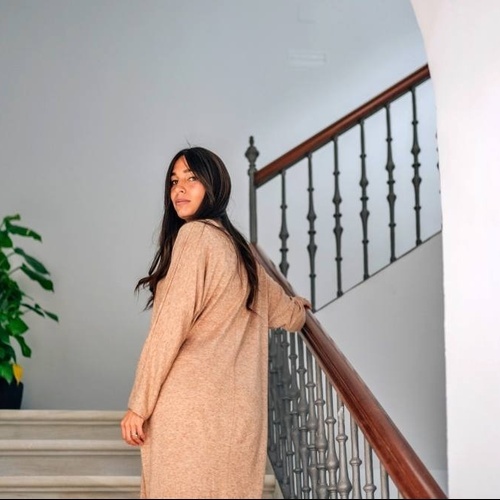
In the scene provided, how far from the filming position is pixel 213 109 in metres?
6.11

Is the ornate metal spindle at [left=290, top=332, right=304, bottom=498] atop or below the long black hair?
below

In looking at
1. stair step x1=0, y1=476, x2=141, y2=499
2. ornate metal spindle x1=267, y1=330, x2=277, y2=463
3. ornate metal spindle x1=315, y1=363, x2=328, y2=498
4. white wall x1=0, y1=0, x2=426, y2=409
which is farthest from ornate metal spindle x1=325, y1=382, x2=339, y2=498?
white wall x1=0, y1=0, x2=426, y2=409

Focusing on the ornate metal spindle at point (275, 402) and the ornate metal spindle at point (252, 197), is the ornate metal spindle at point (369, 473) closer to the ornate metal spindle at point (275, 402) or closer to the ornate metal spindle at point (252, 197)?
the ornate metal spindle at point (275, 402)

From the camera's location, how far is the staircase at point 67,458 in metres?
3.49

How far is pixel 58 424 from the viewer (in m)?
4.22

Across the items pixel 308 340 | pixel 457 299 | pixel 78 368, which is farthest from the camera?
pixel 78 368

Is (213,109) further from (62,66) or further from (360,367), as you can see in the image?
(360,367)

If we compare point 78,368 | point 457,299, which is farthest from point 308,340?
point 78,368

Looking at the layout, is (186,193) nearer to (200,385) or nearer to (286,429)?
(200,385)

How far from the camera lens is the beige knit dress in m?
2.31

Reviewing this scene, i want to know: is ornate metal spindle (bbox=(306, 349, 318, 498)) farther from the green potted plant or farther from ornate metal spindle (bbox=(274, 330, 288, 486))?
the green potted plant

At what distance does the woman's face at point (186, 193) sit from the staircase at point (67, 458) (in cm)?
130

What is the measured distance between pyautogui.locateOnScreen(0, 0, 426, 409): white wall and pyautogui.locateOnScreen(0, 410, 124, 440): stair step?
1420 millimetres

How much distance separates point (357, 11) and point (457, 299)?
3740 millimetres
